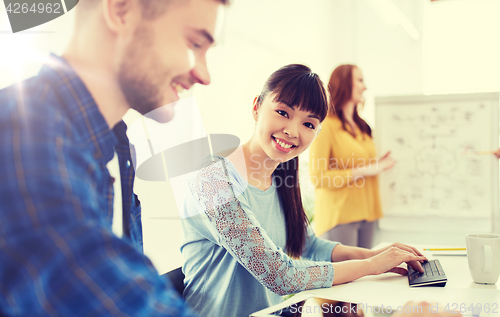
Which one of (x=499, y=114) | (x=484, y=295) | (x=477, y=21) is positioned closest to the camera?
(x=484, y=295)

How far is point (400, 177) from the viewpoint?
2.08 m

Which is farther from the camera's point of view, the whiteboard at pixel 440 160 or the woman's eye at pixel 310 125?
the whiteboard at pixel 440 160

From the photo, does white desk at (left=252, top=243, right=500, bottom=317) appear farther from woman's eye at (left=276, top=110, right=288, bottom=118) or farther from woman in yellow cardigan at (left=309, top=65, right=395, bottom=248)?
woman in yellow cardigan at (left=309, top=65, right=395, bottom=248)

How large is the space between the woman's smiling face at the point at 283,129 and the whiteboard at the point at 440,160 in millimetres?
1314

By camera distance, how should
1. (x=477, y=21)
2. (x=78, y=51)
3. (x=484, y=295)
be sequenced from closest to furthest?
(x=78, y=51) < (x=484, y=295) < (x=477, y=21)

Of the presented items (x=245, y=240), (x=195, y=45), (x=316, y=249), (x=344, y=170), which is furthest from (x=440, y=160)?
(x=195, y=45)

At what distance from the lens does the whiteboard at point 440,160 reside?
1.95 meters

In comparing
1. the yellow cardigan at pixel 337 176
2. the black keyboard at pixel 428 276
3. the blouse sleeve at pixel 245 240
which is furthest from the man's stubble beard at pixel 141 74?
the yellow cardigan at pixel 337 176

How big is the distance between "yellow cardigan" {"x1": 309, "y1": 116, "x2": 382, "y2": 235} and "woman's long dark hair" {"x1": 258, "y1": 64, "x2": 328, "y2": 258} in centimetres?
75

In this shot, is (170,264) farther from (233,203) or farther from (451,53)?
(451,53)

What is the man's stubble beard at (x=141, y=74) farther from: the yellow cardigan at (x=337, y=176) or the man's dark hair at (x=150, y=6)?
the yellow cardigan at (x=337, y=176)

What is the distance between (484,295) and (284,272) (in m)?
0.40

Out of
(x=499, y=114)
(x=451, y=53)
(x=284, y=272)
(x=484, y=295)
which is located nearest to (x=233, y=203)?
(x=284, y=272)

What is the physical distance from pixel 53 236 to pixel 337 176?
5.07ft
